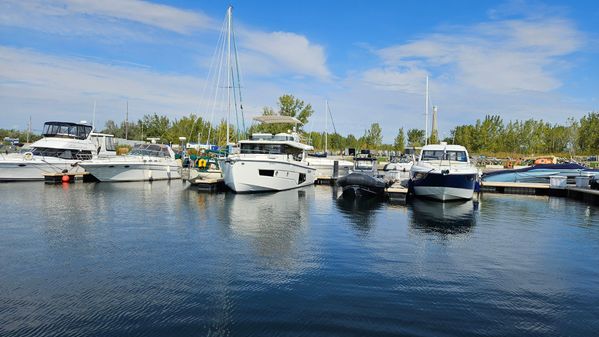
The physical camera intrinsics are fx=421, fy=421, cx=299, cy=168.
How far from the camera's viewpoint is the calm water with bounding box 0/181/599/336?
659 centimetres

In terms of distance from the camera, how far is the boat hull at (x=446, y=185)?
22.3 meters

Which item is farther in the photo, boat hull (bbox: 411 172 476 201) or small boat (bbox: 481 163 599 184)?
small boat (bbox: 481 163 599 184)

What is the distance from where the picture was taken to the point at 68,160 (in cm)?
3328

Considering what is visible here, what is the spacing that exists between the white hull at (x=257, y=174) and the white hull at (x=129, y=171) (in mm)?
11140

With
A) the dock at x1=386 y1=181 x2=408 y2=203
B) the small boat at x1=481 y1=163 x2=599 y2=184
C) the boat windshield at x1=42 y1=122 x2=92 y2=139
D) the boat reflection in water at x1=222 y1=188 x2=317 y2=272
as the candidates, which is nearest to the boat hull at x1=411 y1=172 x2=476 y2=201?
the dock at x1=386 y1=181 x2=408 y2=203

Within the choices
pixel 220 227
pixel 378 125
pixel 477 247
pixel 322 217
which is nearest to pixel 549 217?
pixel 477 247

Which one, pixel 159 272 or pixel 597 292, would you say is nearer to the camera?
pixel 597 292

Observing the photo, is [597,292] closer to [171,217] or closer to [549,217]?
[549,217]

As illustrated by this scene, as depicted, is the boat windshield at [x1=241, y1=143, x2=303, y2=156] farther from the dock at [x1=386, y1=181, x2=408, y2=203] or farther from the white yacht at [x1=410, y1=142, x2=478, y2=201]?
the white yacht at [x1=410, y1=142, x2=478, y2=201]

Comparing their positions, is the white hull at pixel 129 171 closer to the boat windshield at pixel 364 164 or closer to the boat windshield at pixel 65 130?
the boat windshield at pixel 65 130


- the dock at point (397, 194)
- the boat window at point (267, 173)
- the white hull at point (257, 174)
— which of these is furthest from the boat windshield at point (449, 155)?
the boat window at point (267, 173)

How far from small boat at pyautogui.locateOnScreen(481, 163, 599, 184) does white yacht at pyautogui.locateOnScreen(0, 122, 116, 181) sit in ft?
107

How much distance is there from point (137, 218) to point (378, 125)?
68494 millimetres

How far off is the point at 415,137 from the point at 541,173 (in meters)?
49.2
